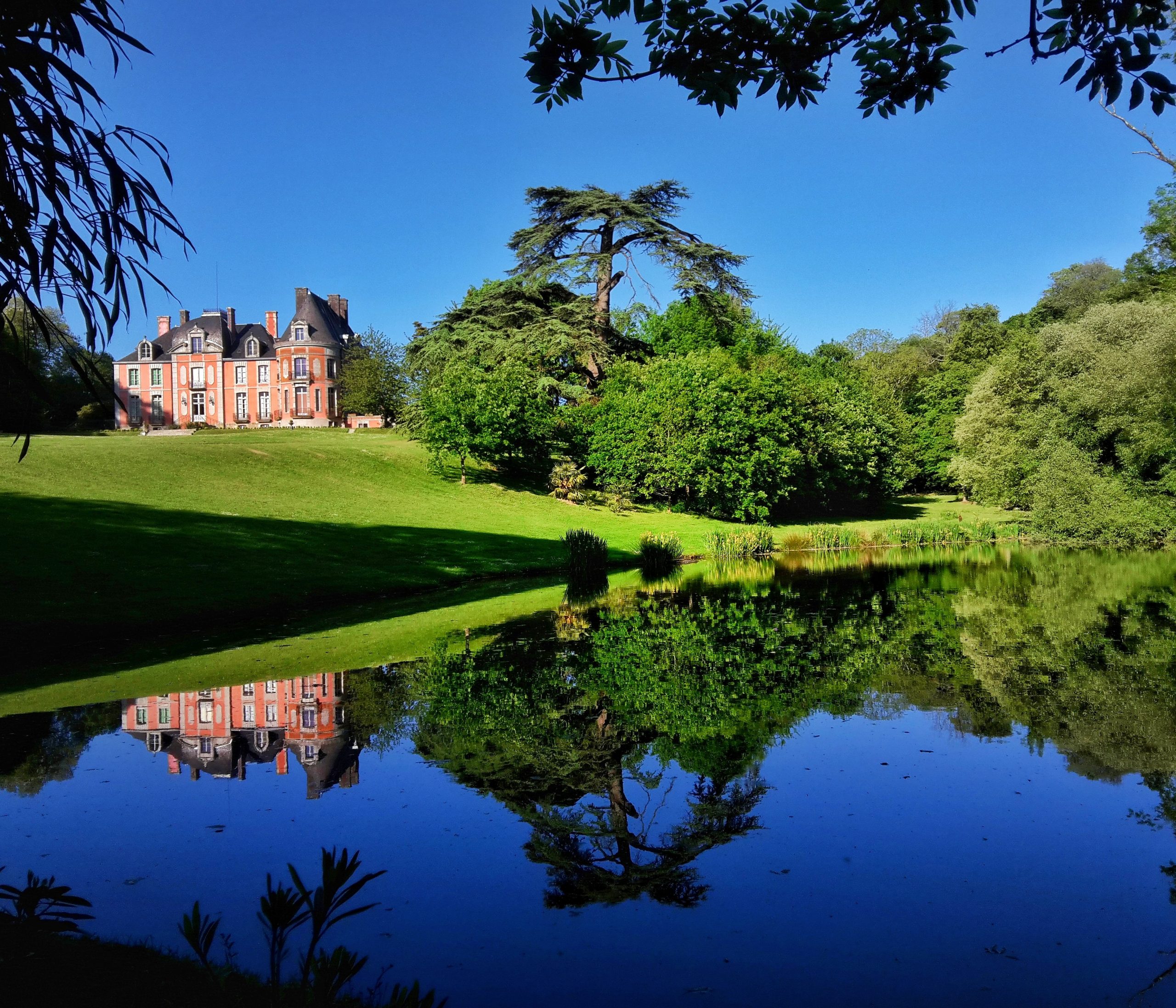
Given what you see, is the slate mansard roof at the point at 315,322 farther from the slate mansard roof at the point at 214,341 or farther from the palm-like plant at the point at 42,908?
the palm-like plant at the point at 42,908

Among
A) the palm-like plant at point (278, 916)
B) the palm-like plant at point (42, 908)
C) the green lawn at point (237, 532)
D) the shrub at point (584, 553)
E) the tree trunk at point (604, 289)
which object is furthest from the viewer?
the tree trunk at point (604, 289)

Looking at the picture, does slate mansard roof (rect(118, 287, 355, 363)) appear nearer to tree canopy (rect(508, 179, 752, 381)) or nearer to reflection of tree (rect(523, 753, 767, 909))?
tree canopy (rect(508, 179, 752, 381))

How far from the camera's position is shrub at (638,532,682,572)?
2688cm

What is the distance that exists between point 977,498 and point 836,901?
152 ft

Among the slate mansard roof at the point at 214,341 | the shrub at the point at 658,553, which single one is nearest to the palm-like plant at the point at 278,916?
the shrub at the point at 658,553

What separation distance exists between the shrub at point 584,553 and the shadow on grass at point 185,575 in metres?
1.72

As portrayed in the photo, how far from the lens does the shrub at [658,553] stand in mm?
26875

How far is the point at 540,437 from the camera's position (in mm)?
43219

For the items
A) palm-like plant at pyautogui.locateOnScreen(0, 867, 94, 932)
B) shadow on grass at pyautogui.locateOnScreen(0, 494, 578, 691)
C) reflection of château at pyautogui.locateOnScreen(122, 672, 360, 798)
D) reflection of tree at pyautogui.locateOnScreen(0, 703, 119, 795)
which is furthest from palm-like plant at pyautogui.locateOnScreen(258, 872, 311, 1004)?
shadow on grass at pyautogui.locateOnScreen(0, 494, 578, 691)

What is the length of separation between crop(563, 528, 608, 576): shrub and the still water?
11.1m

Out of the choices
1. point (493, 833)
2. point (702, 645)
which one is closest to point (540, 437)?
point (702, 645)

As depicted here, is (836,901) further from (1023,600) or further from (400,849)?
(1023,600)

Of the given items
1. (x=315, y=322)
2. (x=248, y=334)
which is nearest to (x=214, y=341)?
(x=248, y=334)

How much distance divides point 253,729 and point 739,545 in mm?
25449
